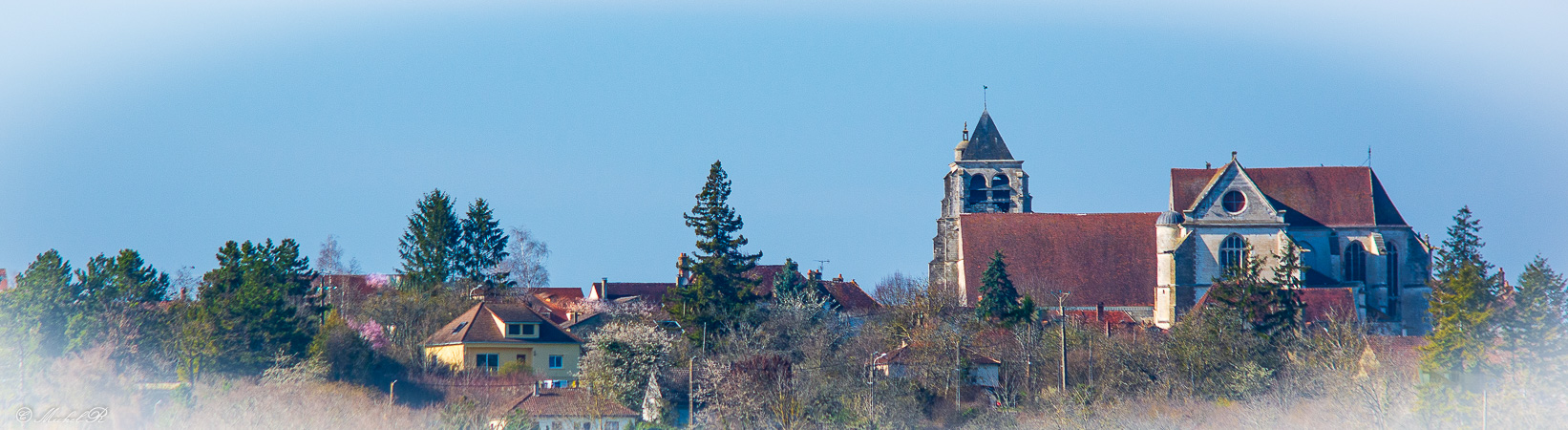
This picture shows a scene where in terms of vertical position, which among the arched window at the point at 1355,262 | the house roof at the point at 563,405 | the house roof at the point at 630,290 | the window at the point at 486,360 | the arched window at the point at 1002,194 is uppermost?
the arched window at the point at 1002,194

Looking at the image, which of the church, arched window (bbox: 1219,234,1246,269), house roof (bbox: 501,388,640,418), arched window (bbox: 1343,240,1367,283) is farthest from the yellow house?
arched window (bbox: 1343,240,1367,283)

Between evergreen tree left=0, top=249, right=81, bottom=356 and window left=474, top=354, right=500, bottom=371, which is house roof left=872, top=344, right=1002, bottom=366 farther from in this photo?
evergreen tree left=0, top=249, right=81, bottom=356

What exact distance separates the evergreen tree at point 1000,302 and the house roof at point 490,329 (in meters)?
13.4

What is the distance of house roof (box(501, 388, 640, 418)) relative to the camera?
4619 centimetres

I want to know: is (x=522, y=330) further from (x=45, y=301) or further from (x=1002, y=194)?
(x=1002, y=194)

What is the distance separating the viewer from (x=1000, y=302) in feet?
182

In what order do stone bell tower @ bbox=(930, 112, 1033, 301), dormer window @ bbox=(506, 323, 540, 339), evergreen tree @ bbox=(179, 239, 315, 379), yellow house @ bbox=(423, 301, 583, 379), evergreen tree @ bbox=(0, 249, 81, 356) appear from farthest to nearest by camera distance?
stone bell tower @ bbox=(930, 112, 1033, 301) → dormer window @ bbox=(506, 323, 540, 339) → yellow house @ bbox=(423, 301, 583, 379) → evergreen tree @ bbox=(179, 239, 315, 379) → evergreen tree @ bbox=(0, 249, 81, 356)

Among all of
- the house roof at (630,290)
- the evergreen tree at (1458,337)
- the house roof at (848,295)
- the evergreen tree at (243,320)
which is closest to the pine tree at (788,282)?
the house roof at (848,295)

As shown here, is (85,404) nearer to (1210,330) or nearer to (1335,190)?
(1210,330)

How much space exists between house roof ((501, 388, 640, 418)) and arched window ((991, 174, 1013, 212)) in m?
30.1

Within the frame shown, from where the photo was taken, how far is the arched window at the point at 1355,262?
64188 millimetres

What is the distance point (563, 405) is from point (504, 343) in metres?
9.18

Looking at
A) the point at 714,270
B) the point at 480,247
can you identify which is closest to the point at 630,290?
the point at 480,247

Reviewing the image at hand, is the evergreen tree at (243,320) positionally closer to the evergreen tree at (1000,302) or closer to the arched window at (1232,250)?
the evergreen tree at (1000,302)
